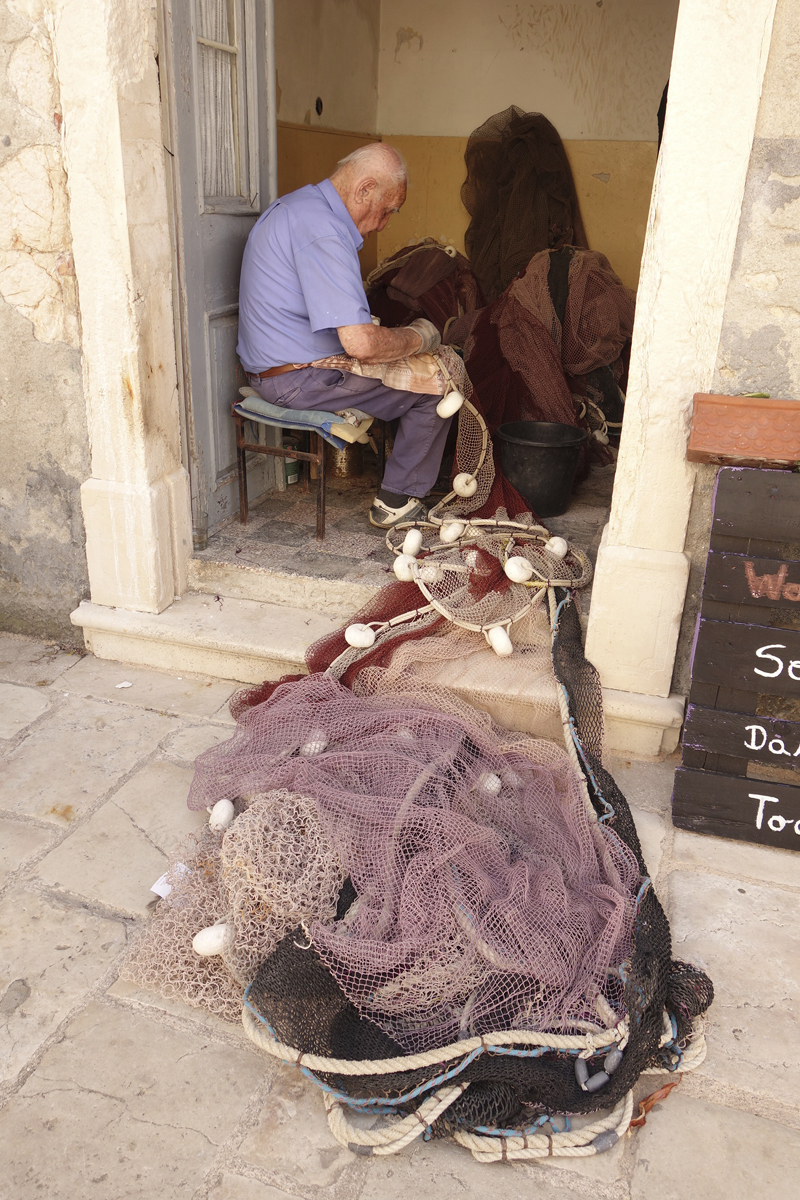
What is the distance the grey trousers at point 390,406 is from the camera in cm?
379

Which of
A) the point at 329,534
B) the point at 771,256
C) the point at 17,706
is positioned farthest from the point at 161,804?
the point at 771,256

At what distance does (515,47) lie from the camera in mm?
6836

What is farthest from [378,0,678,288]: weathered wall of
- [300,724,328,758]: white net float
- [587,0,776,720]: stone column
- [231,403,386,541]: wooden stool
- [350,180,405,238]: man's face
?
[300,724,328,758]: white net float

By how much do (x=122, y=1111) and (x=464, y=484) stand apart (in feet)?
8.98

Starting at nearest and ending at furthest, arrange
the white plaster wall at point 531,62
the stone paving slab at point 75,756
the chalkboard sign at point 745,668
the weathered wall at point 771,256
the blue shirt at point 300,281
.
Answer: the weathered wall at point 771,256 → the chalkboard sign at point 745,668 → the stone paving slab at point 75,756 → the blue shirt at point 300,281 → the white plaster wall at point 531,62

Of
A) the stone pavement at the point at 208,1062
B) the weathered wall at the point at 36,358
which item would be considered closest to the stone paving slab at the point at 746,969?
the stone pavement at the point at 208,1062

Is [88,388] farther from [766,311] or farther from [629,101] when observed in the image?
[629,101]

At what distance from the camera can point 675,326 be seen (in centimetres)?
267

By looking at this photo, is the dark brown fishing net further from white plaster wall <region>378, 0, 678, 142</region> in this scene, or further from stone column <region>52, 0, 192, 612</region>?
stone column <region>52, 0, 192, 612</region>

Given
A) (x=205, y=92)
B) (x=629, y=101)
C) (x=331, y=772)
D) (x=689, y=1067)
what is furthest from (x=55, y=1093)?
(x=629, y=101)

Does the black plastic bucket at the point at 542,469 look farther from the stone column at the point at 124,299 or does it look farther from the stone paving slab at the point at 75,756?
the stone paving slab at the point at 75,756

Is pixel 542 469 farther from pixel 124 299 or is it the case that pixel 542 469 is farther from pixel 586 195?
pixel 586 195

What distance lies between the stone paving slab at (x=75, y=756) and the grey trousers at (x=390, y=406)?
1459 millimetres

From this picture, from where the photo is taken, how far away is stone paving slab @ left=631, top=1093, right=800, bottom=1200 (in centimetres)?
182
